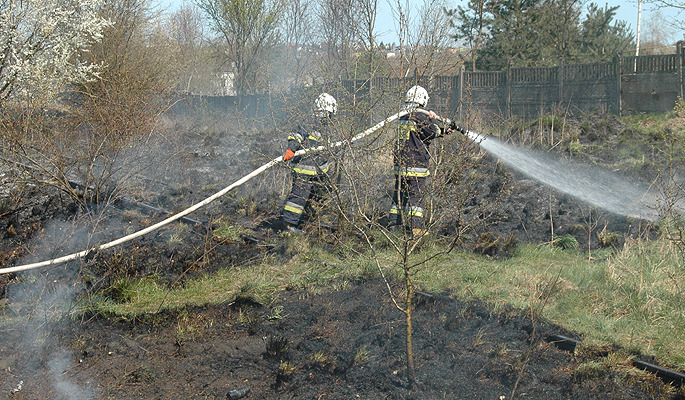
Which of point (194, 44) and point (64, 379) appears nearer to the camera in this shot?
point (64, 379)

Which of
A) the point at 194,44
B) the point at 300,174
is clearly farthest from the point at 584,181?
the point at 194,44

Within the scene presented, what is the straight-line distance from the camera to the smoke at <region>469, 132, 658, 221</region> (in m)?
8.65

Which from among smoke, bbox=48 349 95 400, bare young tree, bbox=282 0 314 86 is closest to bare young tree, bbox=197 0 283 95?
bare young tree, bbox=282 0 314 86

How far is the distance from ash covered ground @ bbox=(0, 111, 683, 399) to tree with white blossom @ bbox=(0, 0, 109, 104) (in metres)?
4.79

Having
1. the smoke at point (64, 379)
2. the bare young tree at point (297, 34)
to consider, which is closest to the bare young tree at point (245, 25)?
the bare young tree at point (297, 34)

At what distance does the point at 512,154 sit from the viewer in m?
11.0

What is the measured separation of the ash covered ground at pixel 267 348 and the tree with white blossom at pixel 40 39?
4.79 metres

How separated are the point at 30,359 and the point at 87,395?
0.72m

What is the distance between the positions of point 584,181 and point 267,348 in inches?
317

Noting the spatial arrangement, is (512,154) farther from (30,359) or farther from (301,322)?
(30,359)

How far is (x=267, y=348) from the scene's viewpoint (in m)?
3.98

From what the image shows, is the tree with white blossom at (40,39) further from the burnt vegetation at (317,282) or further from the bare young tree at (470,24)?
the bare young tree at (470,24)

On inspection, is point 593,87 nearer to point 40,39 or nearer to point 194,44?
point 40,39

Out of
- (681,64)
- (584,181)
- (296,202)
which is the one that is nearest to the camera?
(296,202)
